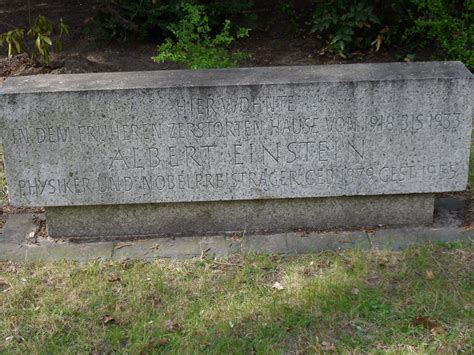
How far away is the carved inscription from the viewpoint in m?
4.32

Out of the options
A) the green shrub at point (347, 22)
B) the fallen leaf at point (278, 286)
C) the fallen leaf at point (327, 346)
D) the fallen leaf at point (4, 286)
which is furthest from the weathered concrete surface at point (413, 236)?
the green shrub at point (347, 22)

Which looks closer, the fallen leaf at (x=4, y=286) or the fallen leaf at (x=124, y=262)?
the fallen leaf at (x=4, y=286)

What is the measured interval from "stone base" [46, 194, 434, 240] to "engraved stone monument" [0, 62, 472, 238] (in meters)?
0.01

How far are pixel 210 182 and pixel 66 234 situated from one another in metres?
1.04

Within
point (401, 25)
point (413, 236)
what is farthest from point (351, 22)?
point (413, 236)

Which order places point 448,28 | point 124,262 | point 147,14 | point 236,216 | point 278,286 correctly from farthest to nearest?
point 147,14 → point 448,28 → point 236,216 → point 124,262 → point 278,286

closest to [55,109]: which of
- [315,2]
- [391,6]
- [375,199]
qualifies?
[375,199]

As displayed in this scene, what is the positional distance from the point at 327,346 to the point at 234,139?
1.46 meters

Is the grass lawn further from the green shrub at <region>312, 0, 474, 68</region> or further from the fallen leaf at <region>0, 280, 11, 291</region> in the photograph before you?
the green shrub at <region>312, 0, 474, 68</region>

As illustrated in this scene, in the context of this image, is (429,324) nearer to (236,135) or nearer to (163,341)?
(163,341)

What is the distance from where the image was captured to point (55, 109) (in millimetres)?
4289

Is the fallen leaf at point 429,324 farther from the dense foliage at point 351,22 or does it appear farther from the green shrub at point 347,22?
the green shrub at point 347,22

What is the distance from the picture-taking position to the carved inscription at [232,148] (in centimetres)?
432

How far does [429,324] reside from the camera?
360 centimetres
